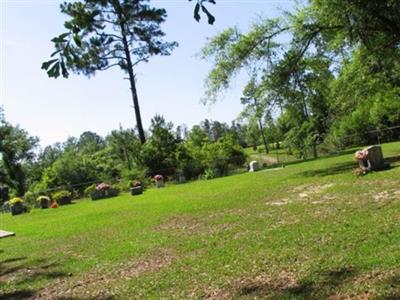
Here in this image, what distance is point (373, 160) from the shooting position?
13734 millimetres

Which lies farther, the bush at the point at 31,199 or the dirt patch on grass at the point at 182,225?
the bush at the point at 31,199

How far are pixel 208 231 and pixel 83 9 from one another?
7224mm

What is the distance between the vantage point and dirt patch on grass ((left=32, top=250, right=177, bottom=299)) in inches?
249

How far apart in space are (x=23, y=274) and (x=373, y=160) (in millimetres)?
9938

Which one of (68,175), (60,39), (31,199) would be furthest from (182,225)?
(68,175)

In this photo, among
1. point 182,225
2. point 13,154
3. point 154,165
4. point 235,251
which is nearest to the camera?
point 235,251

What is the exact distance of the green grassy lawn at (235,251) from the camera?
5.34m

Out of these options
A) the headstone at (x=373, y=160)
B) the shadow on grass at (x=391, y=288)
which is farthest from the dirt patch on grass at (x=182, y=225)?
the headstone at (x=373, y=160)

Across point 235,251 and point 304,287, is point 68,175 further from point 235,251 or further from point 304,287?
point 304,287

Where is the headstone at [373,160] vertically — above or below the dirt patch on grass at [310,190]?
above

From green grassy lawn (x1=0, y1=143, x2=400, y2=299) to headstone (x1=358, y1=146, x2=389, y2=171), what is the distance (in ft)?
2.27

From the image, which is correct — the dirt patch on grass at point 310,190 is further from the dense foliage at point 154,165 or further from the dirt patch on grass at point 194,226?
the dense foliage at point 154,165

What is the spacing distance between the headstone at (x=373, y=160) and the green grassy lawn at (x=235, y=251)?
0.69m

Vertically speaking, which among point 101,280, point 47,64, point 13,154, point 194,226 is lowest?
point 101,280
